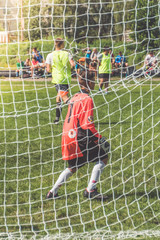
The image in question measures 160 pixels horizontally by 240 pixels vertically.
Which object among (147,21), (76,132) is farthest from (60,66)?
(76,132)

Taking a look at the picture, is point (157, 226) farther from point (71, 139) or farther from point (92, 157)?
point (71, 139)

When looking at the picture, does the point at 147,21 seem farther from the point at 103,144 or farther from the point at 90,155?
the point at 90,155

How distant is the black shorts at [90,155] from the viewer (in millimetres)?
3852

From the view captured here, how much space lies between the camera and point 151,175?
4582 mm

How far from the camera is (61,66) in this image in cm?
740

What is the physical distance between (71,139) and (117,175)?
1.08m

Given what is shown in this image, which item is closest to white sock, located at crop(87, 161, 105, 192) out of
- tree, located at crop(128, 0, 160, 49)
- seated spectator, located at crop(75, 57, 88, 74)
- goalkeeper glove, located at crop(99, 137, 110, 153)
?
goalkeeper glove, located at crop(99, 137, 110, 153)

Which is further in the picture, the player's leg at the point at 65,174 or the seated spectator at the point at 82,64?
the seated spectator at the point at 82,64

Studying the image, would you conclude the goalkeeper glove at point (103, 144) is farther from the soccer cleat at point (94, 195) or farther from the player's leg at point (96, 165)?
the soccer cleat at point (94, 195)

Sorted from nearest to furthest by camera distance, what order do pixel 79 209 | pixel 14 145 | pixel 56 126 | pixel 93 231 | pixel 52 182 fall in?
1. pixel 93 231
2. pixel 79 209
3. pixel 52 182
4. pixel 14 145
5. pixel 56 126

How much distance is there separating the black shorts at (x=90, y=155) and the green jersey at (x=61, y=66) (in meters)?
3.53

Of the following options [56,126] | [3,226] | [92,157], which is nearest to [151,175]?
[92,157]

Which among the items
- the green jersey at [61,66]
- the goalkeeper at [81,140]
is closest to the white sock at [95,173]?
the goalkeeper at [81,140]

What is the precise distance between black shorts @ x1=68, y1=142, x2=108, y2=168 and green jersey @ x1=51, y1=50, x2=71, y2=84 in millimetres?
3530
